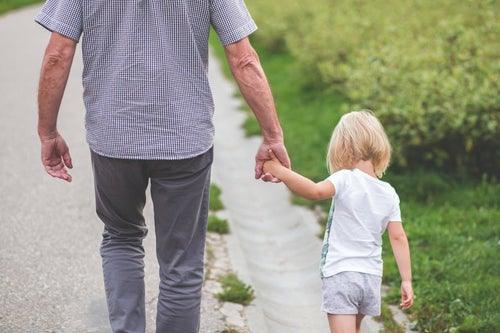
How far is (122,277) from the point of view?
3.66 m

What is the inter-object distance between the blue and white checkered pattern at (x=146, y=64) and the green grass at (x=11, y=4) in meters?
21.8

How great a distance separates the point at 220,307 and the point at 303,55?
6.85 metres

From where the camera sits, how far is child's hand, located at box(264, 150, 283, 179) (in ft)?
11.5

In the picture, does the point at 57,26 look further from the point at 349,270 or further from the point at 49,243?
the point at 49,243

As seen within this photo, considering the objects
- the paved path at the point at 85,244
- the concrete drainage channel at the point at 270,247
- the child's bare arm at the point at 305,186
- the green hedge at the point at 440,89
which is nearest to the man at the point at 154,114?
the child's bare arm at the point at 305,186

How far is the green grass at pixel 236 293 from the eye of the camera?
16.0 feet

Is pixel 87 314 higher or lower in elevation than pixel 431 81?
lower

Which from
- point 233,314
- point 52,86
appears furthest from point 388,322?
point 52,86

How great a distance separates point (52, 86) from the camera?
339 cm

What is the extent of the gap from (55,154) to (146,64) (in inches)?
26.3

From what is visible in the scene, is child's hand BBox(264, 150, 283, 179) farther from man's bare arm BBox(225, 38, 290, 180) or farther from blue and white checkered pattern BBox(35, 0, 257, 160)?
blue and white checkered pattern BBox(35, 0, 257, 160)

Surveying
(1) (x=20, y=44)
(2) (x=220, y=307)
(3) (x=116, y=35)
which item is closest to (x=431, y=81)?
(2) (x=220, y=307)

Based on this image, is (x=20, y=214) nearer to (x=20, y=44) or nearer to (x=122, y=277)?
(x=122, y=277)

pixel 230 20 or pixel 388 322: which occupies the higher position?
pixel 230 20
